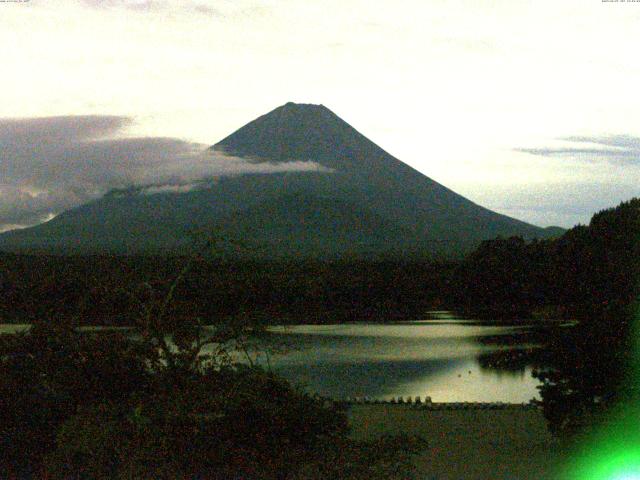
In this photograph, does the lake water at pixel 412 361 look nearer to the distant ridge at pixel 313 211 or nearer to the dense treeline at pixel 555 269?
the dense treeline at pixel 555 269

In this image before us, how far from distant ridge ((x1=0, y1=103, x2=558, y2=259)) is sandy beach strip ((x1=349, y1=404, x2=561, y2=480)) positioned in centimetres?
5933

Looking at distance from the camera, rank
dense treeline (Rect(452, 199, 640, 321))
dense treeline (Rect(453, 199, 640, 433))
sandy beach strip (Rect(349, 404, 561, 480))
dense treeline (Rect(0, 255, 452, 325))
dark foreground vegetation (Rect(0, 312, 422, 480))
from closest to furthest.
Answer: dark foreground vegetation (Rect(0, 312, 422, 480))
sandy beach strip (Rect(349, 404, 561, 480))
dense treeline (Rect(453, 199, 640, 433))
dense treeline (Rect(452, 199, 640, 321))
dense treeline (Rect(0, 255, 452, 325))

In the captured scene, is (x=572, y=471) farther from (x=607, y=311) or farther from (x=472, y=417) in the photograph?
(x=472, y=417)

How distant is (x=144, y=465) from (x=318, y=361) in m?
13.3

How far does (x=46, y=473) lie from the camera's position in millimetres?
6332

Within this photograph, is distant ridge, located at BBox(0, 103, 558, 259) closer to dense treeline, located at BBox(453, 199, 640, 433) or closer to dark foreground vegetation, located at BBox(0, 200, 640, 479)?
dense treeline, located at BBox(453, 199, 640, 433)

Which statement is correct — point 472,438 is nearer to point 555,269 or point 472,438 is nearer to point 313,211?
point 555,269

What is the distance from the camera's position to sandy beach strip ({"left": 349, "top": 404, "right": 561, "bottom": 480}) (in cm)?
805

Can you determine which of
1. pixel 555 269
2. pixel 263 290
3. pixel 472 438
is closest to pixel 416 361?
pixel 472 438

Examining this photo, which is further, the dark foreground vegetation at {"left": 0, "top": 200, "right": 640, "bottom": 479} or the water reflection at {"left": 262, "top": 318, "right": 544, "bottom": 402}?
the water reflection at {"left": 262, "top": 318, "right": 544, "bottom": 402}

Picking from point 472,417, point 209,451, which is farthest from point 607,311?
point 209,451

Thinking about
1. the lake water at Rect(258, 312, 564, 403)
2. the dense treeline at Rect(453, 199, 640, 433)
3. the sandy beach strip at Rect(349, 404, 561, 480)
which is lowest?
the lake water at Rect(258, 312, 564, 403)

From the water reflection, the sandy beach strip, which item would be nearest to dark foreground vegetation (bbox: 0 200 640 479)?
the sandy beach strip

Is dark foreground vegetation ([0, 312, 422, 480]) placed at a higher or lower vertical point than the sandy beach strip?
higher
